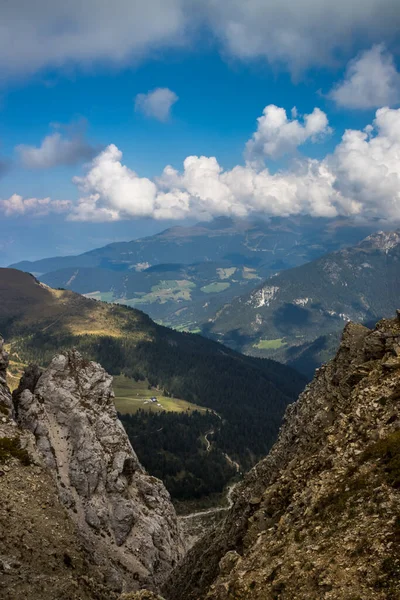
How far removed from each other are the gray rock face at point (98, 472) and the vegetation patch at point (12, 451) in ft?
60.1

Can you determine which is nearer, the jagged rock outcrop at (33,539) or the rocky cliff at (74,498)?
the jagged rock outcrop at (33,539)

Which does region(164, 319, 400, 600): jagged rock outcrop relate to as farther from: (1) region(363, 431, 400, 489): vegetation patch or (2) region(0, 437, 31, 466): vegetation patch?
(2) region(0, 437, 31, 466): vegetation patch

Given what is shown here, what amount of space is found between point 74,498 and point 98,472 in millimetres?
6725

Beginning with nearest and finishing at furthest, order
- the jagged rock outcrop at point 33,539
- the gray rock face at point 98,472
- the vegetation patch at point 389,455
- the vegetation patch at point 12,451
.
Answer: the vegetation patch at point 389,455 < the jagged rock outcrop at point 33,539 < the vegetation patch at point 12,451 < the gray rock face at point 98,472

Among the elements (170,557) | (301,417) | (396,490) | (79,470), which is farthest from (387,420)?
(170,557)

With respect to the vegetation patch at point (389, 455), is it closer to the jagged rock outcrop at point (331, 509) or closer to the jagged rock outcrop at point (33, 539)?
the jagged rock outcrop at point (331, 509)

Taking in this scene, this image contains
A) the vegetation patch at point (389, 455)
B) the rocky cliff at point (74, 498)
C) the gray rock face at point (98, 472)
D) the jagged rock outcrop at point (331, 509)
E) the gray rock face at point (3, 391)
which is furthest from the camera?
the gray rock face at point (98, 472)

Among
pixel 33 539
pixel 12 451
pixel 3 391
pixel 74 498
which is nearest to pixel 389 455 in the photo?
pixel 33 539

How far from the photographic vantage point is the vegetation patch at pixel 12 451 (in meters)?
49.1

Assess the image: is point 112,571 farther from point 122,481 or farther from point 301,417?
point 301,417

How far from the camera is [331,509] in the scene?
32969 millimetres

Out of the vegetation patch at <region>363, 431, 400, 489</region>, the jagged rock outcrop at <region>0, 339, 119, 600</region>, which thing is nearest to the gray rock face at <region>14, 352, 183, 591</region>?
the jagged rock outcrop at <region>0, 339, 119, 600</region>

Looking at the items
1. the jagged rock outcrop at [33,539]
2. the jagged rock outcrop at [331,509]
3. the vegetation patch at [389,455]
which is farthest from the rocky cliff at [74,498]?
the vegetation patch at [389,455]

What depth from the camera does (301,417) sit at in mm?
57906
